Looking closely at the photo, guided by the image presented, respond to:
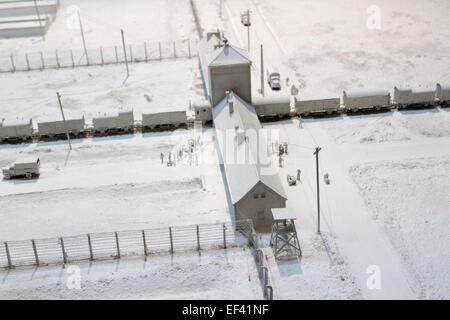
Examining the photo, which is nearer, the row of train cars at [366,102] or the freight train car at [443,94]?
the row of train cars at [366,102]

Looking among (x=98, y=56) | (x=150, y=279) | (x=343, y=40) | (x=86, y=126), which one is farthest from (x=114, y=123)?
(x=343, y=40)

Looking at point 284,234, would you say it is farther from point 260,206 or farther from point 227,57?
point 227,57

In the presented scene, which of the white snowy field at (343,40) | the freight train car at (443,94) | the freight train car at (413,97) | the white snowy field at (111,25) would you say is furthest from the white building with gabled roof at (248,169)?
the white snowy field at (111,25)

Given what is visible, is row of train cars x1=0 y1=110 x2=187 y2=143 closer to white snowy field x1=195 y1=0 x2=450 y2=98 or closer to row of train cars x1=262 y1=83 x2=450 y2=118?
row of train cars x1=262 y1=83 x2=450 y2=118

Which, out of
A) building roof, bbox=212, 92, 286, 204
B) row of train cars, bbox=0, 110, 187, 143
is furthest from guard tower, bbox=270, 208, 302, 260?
row of train cars, bbox=0, 110, 187, 143

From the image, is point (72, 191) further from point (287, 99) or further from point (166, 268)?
point (287, 99)

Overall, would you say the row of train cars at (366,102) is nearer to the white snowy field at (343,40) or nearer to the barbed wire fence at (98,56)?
the white snowy field at (343,40)
